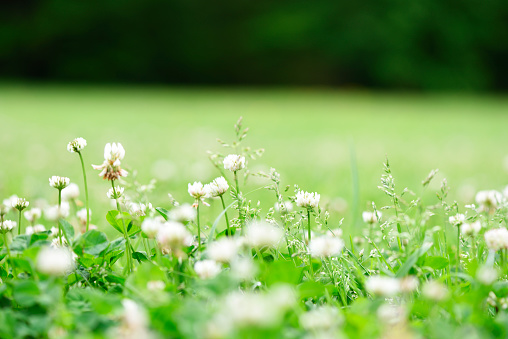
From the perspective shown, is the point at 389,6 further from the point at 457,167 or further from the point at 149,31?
the point at 457,167

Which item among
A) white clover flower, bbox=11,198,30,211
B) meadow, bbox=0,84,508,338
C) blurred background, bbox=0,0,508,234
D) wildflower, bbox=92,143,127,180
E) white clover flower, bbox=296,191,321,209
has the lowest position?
meadow, bbox=0,84,508,338

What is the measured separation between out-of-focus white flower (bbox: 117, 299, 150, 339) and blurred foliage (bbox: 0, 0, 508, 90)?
1831cm

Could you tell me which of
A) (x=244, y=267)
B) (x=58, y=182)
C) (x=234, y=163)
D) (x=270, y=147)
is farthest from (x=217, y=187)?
(x=270, y=147)

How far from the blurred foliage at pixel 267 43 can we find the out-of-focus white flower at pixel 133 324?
18.3 m

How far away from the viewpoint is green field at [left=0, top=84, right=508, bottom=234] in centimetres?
283

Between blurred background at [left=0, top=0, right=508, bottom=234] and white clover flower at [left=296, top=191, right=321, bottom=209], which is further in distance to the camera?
blurred background at [left=0, top=0, right=508, bottom=234]

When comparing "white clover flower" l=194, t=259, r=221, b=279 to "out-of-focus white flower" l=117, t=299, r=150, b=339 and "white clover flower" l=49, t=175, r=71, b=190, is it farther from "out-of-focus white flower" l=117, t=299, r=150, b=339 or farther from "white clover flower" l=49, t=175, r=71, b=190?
"white clover flower" l=49, t=175, r=71, b=190

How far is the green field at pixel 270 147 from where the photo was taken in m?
2.83

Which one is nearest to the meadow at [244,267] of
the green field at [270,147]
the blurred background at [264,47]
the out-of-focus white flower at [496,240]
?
the out-of-focus white flower at [496,240]

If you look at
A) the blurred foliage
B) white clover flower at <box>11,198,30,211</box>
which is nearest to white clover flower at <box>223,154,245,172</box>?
white clover flower at <box>11,198,30,211</box>

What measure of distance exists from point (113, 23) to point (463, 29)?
11.4 metres

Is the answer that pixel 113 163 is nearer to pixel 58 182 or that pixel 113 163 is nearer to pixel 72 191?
pixel 58 182

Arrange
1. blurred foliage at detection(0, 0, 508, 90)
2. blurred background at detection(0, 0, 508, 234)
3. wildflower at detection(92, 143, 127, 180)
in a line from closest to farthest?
1. wildflower at detection(92, 143, 127, 180)
2. blurred background at detection(0, 0, 508, 234)
3. blurred foliage at detection(0, 0, 508, 90)

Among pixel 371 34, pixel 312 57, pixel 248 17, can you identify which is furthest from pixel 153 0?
pixel 371 34
